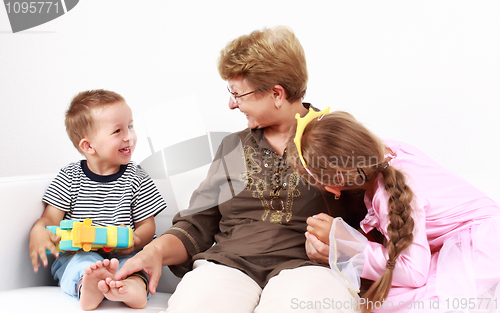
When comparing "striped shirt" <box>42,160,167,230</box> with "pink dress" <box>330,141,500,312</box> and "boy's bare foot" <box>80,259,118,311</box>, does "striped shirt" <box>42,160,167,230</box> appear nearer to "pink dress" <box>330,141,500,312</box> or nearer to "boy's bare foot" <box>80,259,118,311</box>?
"boy's bare foot" <box>80,259,118,311</box>

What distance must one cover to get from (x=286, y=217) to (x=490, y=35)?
86cm

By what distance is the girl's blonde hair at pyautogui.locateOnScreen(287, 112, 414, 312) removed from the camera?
0.87m

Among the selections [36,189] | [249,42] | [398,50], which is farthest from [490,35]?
[36,189]

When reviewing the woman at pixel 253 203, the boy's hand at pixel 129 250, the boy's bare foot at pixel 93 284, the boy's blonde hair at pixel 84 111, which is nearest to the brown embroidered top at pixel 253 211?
the woman at pixel 253 203

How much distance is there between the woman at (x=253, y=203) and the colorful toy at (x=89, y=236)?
0.09m

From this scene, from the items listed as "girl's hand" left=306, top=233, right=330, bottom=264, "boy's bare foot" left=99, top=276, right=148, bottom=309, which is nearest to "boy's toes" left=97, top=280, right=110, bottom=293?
"boy's bare foot" left=99, top=276, right=148, bottom=309

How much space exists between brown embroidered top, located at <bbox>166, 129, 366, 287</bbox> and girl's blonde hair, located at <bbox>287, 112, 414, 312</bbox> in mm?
159

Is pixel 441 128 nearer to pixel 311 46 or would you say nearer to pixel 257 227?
pixel 311 46

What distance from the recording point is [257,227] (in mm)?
1078

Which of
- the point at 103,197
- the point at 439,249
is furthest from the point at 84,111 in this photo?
the point at 439,249

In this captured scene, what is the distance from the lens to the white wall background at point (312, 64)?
1.34 metres

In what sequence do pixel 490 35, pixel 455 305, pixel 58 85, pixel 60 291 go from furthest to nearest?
1. pixel 58 85
2. pixel 490 35
3. pixel 60 291
4. pixel 455 305

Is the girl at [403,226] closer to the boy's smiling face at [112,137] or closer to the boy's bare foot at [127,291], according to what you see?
the boy's bare foot at [127,291]

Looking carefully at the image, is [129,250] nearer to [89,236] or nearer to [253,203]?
[89,236]
